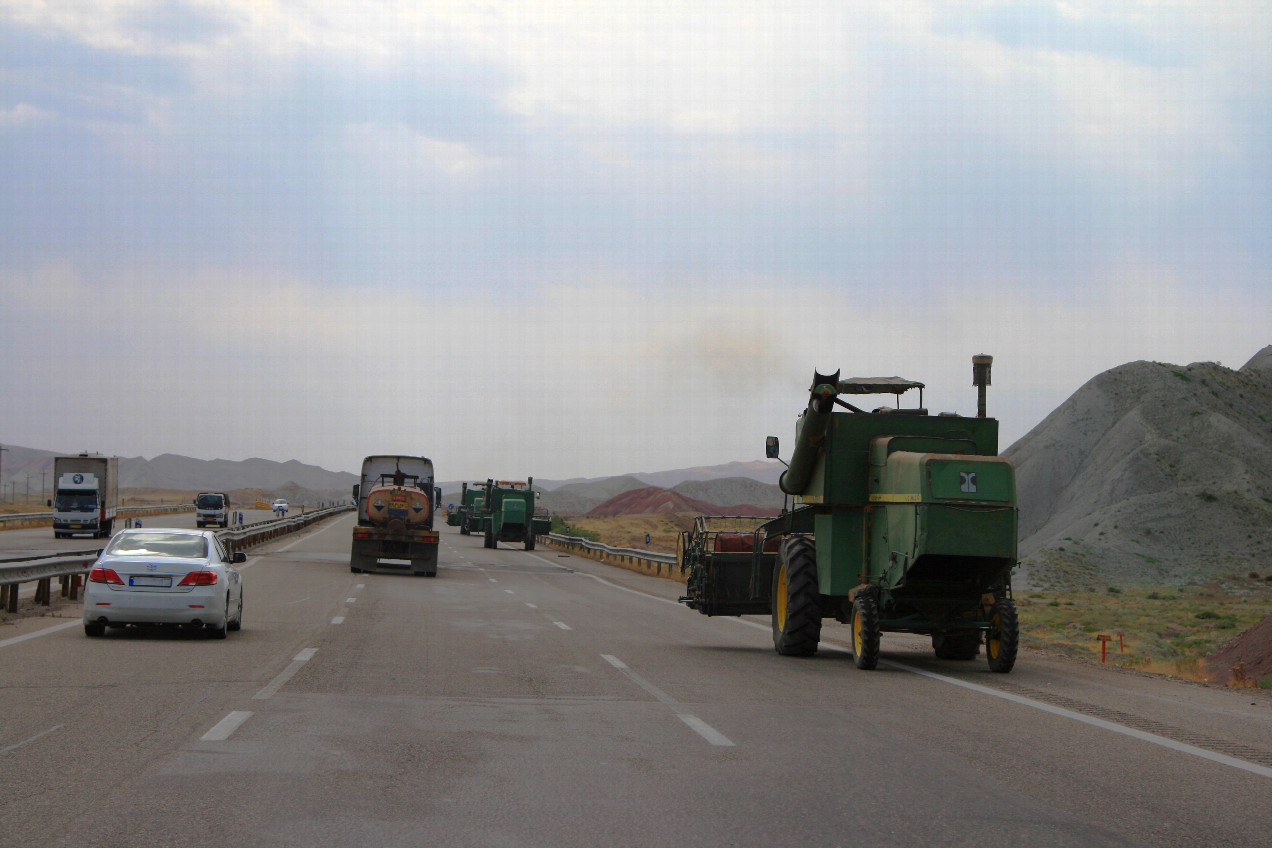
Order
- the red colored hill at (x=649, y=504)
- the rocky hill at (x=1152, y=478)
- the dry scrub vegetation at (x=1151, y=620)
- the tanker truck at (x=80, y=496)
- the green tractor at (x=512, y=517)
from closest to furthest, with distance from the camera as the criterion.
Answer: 1. the dry scrub vegetation at (x=1151, y=620)
2. the tanker truck at (x=80, y=496)
3. the rocky hill at (x=1152, y=478)
4. the green tractor at (x=512, y=517)
5. the red colored hill at (x=649, y=504)

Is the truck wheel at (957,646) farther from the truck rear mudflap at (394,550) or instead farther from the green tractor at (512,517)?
the green tractor at (512,517)

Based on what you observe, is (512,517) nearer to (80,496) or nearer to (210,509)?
(210,509)

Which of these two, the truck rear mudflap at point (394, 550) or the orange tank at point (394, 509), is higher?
the orange tank at point (394, 509)

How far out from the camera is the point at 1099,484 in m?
61.5

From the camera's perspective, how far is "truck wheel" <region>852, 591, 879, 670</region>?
15.5 metres

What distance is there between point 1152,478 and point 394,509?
3799 cm

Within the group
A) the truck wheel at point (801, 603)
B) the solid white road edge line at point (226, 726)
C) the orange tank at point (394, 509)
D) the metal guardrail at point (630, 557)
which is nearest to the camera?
the solid white road edge line at point (226, 726)

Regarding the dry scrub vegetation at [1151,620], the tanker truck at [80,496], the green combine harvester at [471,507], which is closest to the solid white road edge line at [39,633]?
the dry scrub vegetation at [1151,620]

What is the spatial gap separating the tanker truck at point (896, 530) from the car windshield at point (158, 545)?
26.2 ft

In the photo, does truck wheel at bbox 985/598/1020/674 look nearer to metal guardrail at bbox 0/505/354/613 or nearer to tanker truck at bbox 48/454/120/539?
metal guardrail at bbox 0/505/354/613

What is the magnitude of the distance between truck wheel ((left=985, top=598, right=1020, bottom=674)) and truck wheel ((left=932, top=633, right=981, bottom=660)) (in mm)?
1580

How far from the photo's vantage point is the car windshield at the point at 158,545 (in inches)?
662

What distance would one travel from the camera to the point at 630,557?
52.4 m

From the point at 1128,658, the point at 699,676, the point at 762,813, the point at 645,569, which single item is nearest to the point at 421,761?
the point at 762,813
